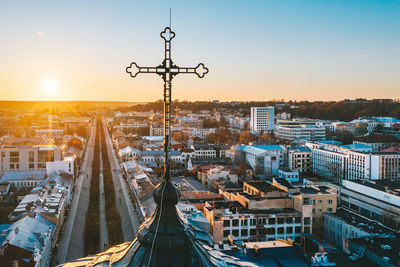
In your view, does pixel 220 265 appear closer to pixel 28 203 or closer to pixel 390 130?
pixel 28 203

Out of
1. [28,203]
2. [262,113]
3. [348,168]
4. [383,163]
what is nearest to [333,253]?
[28,203]

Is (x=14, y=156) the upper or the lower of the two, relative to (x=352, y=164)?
upper

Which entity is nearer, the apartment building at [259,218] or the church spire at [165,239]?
the church spire at [165,239]

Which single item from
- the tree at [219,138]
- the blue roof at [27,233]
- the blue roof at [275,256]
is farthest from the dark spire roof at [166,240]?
the tree at [219,138]

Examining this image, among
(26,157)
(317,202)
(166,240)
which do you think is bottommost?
(317,202)

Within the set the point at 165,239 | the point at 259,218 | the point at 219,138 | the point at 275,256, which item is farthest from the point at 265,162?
the point at 165,239

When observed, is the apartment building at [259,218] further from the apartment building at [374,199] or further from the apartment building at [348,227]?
the apartment building at [374,199]

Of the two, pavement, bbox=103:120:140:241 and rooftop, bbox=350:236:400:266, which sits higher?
rooftop, bbox=350:236:400:266

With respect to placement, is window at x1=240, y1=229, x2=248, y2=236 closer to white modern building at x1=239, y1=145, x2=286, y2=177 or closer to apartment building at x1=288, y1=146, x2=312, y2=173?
white modern building at x1=239, y1=145, x2=286, y2=177

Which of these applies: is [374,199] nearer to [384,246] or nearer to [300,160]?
[384,246]

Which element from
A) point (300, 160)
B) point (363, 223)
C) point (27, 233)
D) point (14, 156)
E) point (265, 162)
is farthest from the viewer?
point (300, 160)

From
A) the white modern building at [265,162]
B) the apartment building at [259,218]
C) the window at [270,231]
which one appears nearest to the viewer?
the apartment building at [259,218]

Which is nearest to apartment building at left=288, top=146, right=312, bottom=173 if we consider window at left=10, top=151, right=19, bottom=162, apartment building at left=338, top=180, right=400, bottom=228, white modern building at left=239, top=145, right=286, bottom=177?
white modern building at left=239, top=145, right=286, bottom=177
